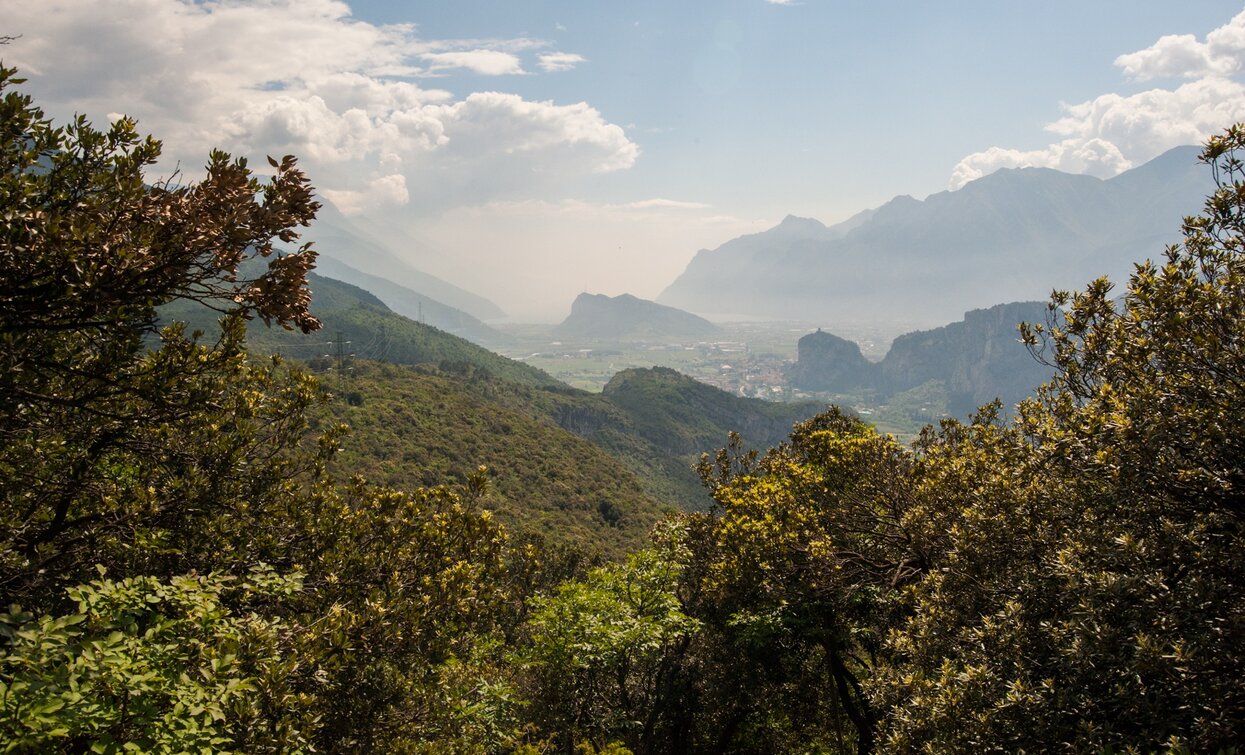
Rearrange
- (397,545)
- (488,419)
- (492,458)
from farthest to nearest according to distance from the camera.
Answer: (488,419)
(492,458)
(397,545)

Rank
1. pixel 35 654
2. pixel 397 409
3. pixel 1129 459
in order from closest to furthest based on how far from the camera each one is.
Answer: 1. pixel 35 654
2. pixel 1129 459
3. pixel 397 409

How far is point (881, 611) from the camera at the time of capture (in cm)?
1226

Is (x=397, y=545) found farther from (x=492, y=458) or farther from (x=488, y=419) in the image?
(x=488, y=419)

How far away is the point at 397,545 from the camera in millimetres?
9188

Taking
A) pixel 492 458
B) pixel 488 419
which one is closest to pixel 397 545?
pixel 492 458

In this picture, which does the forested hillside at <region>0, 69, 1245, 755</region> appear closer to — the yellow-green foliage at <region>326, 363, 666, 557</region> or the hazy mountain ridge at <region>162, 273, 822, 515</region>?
the hazy mountain ridge at <region>162, 273, 822, 515</region>

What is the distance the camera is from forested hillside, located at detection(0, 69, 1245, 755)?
180 inches

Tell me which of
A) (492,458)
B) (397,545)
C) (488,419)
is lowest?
(492,458)

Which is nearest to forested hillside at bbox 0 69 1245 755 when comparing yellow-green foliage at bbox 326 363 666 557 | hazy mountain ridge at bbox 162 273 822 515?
hazy mountain ridge at bbox 162 273 822 515

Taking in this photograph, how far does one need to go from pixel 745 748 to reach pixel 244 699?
15.3 metres

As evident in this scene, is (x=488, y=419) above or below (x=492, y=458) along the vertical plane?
above

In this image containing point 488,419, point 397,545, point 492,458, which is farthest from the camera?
point 488,419

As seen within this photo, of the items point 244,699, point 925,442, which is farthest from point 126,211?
point 925,442

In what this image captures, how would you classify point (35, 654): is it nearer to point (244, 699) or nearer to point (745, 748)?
point (244, 699)
